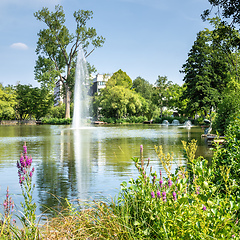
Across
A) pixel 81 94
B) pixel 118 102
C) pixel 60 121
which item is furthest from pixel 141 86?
pixel 81 94

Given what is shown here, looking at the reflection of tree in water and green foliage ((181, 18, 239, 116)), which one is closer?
the reflection of tree in water

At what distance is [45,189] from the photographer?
7383 mm

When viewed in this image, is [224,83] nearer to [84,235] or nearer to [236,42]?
[236,42]

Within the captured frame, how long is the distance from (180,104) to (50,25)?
37.0 meters

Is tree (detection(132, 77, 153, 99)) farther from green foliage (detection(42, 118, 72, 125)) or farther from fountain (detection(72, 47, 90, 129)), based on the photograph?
fountain (detection(72, 47, 90, 129))

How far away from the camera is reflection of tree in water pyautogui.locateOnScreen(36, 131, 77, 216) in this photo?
20.8 feet

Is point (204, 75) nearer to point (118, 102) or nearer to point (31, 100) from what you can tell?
point (118, 102)

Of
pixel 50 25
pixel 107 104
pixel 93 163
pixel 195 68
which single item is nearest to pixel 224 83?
pixel 195 68

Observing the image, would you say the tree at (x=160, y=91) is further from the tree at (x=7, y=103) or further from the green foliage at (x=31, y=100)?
the tree at (x=7, y=103)

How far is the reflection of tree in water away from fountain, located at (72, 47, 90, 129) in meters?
36.8

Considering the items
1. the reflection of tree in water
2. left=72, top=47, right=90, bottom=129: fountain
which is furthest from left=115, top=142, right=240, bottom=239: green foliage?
left=72, top=47, right=90, bottom=129: fountain

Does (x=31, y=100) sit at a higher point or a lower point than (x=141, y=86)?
lower

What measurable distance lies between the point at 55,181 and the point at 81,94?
4979 cm

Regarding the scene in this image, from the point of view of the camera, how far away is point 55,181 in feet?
27.0
